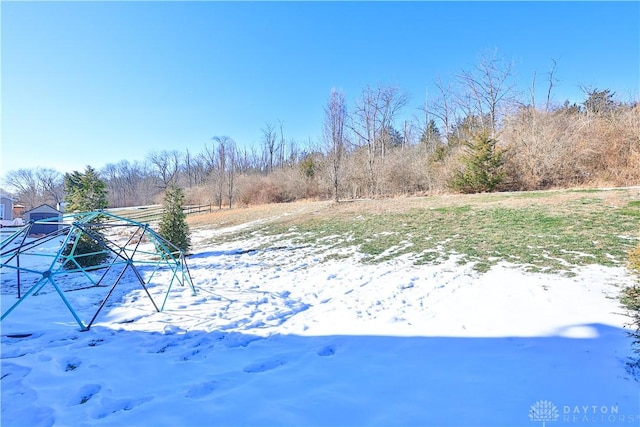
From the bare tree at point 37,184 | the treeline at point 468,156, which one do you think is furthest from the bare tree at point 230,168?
the bare tree at point 37,184

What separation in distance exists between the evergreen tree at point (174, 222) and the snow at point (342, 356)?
4449mm

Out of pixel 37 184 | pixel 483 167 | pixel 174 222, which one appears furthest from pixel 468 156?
pixel 37 184

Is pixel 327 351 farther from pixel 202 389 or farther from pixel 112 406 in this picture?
pixel 112 406

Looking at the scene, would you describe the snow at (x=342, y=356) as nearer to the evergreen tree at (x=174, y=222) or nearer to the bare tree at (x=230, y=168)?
the evergreen tree at (x=174, y=222)

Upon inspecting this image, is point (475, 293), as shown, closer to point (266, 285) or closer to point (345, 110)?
point (266, 285)

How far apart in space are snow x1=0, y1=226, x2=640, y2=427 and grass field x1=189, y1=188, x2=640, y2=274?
111 cm

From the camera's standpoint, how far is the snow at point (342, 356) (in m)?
2.28

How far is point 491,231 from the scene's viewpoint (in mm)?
8500
